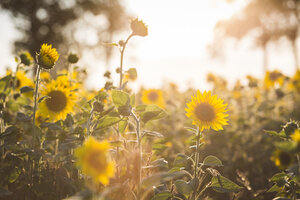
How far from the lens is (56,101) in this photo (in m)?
1.77

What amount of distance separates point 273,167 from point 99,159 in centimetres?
219

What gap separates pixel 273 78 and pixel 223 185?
3748 millimetres

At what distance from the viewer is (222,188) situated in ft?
3.97

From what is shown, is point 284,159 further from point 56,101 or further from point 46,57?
point 56,101

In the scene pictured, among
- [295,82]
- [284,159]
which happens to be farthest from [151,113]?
[295,82]

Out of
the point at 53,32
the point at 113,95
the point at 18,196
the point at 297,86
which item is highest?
the point at 53,32

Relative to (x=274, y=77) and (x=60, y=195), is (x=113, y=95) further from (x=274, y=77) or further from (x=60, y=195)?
(x=274, y=77)

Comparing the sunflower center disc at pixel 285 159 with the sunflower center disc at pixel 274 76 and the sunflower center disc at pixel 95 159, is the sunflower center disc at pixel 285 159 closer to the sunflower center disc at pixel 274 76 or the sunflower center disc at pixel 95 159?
the sunflower center disc at pixel 95 159

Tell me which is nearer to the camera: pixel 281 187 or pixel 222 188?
pixel 222 188

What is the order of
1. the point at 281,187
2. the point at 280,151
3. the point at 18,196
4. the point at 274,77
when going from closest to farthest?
the point at 280,151 < the point at 281,187 < the point at 18,196 < the point at 274,77

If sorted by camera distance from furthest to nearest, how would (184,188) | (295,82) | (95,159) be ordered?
(295,82) → (184,188) → (95,159)

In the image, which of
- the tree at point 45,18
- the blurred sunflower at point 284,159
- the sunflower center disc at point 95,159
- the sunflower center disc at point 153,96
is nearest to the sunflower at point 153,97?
the sunflower center disc at point 153,96

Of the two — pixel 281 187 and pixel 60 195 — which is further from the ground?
pixel 281 187

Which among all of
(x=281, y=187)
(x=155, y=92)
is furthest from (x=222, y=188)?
(x=155, y=92)
